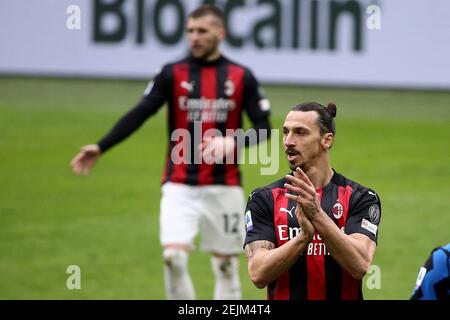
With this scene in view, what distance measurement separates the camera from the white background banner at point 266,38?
19.7 meters

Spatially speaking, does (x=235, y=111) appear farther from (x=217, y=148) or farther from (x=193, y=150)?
(x=217, y=148)

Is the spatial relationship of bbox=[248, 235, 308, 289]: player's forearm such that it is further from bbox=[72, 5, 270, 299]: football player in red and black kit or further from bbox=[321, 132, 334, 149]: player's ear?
bbox=[72, 5, 270, 299]: football player in red and black kit

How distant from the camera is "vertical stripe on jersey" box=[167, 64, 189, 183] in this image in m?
9.60

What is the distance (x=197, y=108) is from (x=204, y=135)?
0.28 m

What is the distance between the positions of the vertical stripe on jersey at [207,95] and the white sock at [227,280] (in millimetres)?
751

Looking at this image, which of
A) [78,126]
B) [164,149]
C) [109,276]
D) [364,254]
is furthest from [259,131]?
[78,126]

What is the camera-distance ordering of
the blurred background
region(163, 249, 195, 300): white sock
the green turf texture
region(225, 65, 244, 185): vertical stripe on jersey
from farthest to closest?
1. the blurred background
2. the green turf texture
3. region(225, 65, 244, 185): vertical stripe on jersey
4. region(163, 249, 195, 300): white sock

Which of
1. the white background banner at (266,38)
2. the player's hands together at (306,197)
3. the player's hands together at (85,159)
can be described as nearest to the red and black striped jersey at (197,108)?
the player's hands together at (85,159)

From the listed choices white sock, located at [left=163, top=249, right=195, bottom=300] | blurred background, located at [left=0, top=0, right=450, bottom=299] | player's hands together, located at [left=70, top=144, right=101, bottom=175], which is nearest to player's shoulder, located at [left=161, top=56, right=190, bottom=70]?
player's hands together, located at [left=70, top=144, right=101, bottom=175]

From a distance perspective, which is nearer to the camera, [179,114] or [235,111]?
[179,114]

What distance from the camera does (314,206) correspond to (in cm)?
532

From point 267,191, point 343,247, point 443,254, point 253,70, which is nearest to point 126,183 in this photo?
point 253,70

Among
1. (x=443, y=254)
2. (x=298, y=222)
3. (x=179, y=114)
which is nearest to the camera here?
(x=443, y=254)

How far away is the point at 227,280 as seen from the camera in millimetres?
9609
